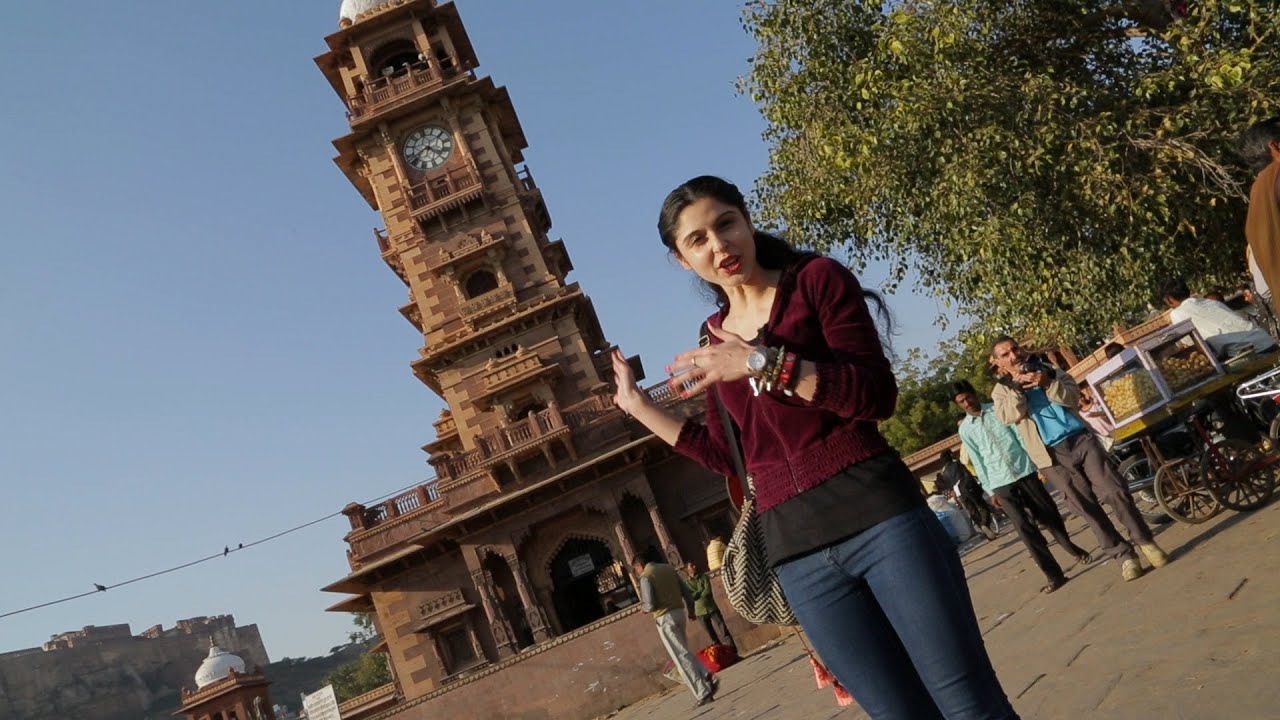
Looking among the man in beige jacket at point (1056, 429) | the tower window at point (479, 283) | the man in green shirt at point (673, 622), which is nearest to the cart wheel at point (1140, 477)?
the man in beige jacket at point (1056, 429)

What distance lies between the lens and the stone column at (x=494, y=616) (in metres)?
24.2

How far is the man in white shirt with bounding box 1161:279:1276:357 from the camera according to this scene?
8.27 meters

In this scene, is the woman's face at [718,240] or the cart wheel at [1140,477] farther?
the cart wheel at [1140,477]

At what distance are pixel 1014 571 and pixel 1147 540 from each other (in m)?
3.54

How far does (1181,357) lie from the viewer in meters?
8.27

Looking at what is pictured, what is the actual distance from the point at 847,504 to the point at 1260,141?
9.37 feet

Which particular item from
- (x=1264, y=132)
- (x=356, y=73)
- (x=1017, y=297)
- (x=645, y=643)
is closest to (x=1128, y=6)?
(x=1017, y=297)

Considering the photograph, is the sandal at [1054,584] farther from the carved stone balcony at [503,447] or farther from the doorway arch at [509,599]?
the doorway arch at [509,599]

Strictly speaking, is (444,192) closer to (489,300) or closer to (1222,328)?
(489,300)

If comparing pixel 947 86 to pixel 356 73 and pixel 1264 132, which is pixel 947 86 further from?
pixel 356 73

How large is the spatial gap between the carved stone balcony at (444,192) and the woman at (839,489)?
27.3m

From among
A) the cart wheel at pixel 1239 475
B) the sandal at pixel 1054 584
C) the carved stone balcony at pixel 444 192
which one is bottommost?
the sandal at pixel 1054 584

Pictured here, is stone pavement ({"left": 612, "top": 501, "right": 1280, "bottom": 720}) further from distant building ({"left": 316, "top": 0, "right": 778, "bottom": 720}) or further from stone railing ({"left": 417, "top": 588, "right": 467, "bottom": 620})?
stone railing ({"left": 417, "top": 588, "right": 467, "bottom": 620})

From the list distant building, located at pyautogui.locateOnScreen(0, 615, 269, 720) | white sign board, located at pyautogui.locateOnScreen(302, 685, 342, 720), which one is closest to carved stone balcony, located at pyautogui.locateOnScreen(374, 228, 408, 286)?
white sign board, located at pyautogui.locateOnScreen(302, 685, 342, 720)
